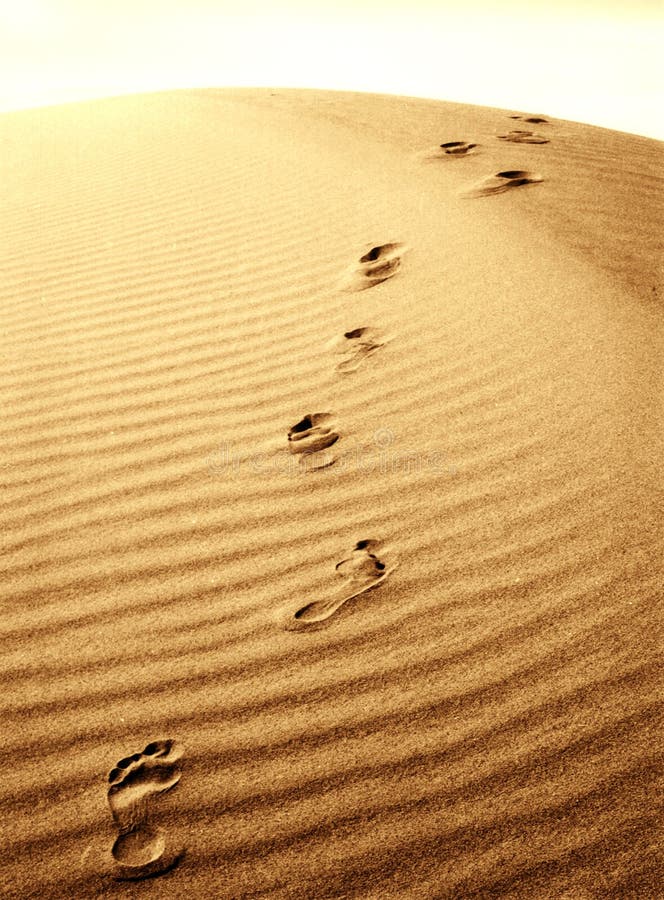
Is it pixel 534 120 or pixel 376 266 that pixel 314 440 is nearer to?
pixel 376 266

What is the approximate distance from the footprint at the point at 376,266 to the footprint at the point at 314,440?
3.78 feet

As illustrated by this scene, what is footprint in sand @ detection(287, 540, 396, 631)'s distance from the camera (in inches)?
86.0

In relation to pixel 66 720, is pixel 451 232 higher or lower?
higher

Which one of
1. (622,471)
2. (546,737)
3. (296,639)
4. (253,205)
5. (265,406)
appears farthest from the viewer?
(253,205)

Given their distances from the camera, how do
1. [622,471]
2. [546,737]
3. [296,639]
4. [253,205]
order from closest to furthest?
[546,737], [296,639], [622,471], [253,205]

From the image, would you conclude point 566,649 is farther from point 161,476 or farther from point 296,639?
point 161,476

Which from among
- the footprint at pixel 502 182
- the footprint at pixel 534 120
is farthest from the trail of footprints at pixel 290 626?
the footprint at pixel 534 120

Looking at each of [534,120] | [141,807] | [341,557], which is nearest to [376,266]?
[341,557]

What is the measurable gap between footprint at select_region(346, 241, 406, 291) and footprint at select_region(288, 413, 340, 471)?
1153mm

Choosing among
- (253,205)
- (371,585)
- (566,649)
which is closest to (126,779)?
(371,585)

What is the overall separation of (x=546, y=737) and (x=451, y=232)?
3099 mm

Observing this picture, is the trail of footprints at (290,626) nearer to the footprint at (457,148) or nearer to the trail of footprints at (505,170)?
the trail of footprints at (505,170)

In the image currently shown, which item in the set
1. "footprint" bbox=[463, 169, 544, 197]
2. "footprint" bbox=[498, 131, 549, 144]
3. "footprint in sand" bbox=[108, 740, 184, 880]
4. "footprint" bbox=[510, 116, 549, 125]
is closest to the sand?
"footprint in sand" bbox=[108, 740, 184, 880]

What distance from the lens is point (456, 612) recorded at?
7.04ft
